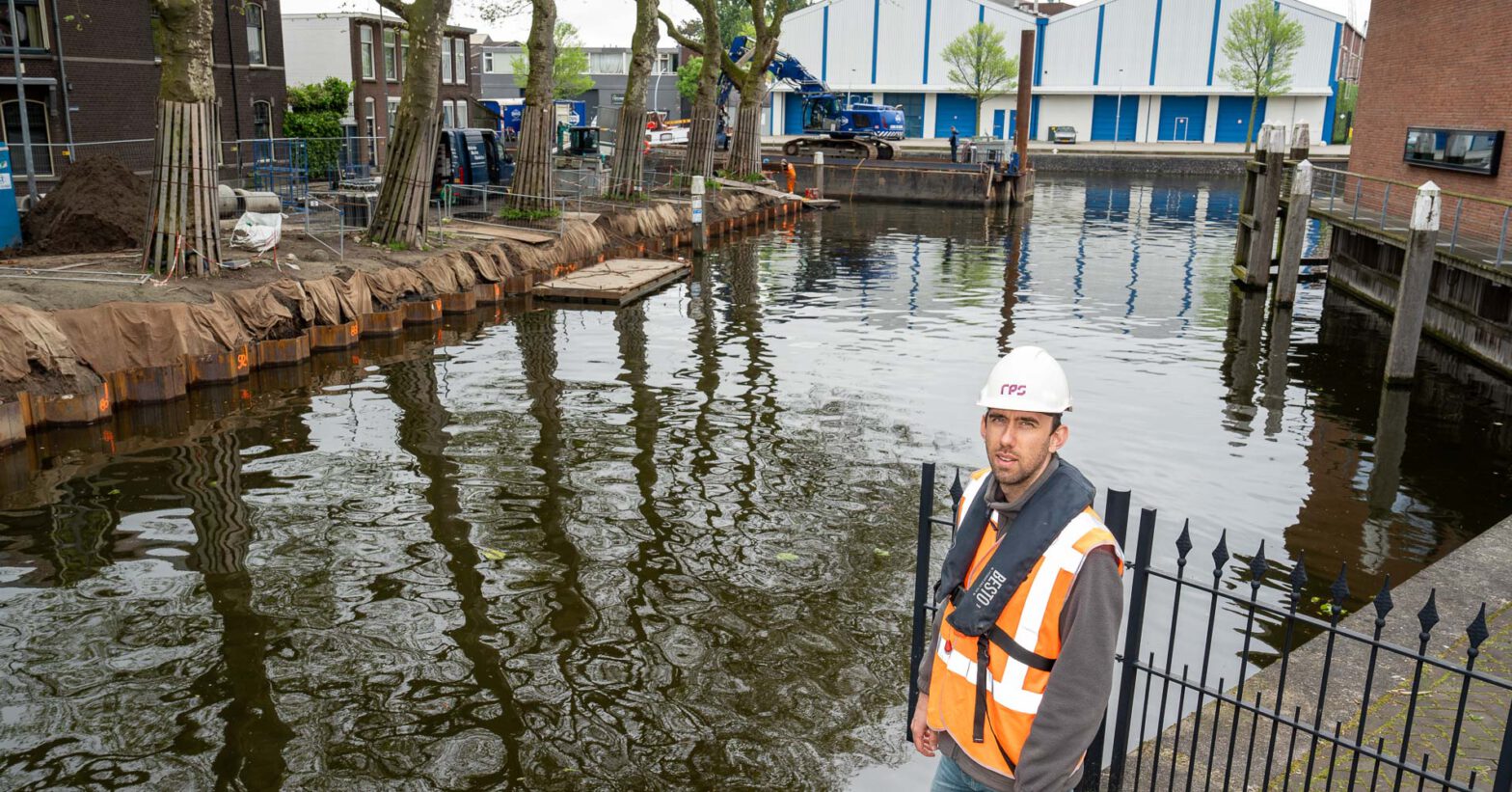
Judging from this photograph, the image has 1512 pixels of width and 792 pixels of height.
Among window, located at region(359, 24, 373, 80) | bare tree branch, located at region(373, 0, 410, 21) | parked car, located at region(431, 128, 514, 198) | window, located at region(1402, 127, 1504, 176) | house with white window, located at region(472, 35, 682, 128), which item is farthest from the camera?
house with white window, located at region(472, 35, 682, 128)

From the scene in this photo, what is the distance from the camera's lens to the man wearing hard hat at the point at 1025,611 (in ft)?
11.5

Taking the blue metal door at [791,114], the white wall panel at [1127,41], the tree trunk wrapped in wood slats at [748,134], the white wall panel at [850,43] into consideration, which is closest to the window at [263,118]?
the tree trunk wrapped in wood slats at [748,134]

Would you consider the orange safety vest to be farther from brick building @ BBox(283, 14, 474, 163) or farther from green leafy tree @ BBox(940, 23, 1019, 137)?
green leafy tree @ BBox(940, 23, 1019, 137)

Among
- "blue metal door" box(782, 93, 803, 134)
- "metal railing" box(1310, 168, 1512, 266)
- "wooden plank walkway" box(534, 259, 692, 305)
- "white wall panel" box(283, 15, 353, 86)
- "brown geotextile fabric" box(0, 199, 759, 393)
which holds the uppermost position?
"white wall panel" box(283, 15, 353, 86)

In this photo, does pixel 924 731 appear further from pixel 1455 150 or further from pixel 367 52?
pixel 367 52

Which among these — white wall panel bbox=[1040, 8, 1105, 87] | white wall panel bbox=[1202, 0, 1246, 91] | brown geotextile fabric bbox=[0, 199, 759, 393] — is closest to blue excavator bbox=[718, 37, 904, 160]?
white wall panel bbox=[1040, 8, 1105, 87]

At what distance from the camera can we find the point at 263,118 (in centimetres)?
3969

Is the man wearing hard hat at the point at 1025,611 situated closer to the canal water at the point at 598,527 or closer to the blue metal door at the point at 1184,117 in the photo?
the canal water at the point at 598,527

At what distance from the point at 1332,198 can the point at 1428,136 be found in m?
2.27

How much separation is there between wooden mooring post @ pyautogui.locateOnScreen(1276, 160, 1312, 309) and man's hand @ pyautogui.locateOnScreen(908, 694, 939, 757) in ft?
69.2

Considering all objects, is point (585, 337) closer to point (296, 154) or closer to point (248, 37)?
point (296, 154)

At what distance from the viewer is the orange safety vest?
3.57m

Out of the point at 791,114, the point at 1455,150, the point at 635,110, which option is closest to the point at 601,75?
the point at 791,114

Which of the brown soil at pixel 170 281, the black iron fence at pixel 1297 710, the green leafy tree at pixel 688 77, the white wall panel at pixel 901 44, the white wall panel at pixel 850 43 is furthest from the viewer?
the green leafy tree at pixel 688 77
